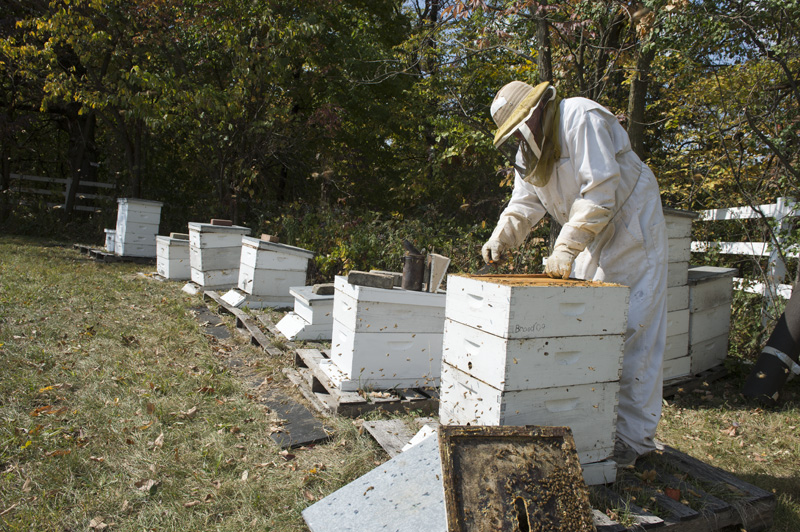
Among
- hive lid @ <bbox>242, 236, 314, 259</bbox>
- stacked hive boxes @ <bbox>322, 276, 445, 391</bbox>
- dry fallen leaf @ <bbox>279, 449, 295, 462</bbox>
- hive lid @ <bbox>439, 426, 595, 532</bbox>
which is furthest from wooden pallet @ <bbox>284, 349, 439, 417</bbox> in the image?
hive lid @ <bbox>242, 236, 314, 259</bbox>

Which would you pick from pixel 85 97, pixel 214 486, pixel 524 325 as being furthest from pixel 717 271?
pixel 85 97

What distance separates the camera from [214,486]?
2410 millimetres

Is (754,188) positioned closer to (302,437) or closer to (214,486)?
(302,437)

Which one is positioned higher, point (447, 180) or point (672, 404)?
point (447, 180)

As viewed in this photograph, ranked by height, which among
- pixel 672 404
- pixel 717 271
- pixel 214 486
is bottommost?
pixel 214 486

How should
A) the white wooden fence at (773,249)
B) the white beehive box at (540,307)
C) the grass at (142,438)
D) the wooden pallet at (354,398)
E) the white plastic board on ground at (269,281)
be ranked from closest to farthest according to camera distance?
the white beehive box at (540,307), the grass at (142,438), the wooden pallet at (354,398), the white wooden fence at (773,249), the white plastic board on ground at (269,281)

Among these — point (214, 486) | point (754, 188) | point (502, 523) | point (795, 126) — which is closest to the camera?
point (502, 523)

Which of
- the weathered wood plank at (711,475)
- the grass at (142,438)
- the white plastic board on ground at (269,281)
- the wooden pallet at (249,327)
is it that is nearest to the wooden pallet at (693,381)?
the weathered wood plank at (711,475)

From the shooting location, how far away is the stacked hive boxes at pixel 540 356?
6.65 feet

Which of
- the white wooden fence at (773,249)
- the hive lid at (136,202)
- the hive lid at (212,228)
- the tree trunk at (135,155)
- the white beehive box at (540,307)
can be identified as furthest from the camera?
the tree trunk at (135,155)

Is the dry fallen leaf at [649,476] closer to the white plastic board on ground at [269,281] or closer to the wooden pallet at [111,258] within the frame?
the white plastic board on ground at [269,281]

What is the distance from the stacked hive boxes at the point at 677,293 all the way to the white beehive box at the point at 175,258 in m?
5.98

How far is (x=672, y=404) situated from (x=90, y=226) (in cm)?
1211

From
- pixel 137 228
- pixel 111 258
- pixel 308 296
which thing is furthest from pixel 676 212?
pixel 111 258
